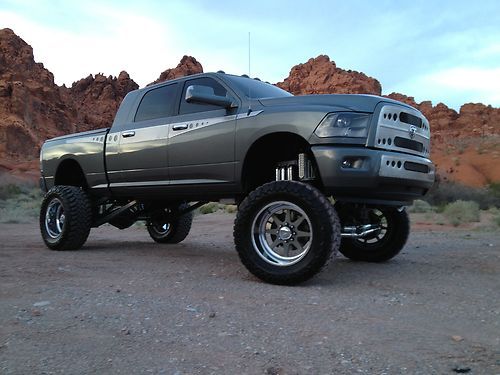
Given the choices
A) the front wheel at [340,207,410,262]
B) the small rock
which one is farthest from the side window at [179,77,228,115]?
the small rock

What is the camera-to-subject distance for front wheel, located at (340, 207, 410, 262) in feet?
21.0

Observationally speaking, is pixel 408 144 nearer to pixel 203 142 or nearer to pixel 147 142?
pixel 203 142

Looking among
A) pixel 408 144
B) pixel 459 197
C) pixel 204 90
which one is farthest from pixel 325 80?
pixel 408 144

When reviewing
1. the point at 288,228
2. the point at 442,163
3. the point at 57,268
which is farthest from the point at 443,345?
the point at 442,163

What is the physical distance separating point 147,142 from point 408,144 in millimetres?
3247

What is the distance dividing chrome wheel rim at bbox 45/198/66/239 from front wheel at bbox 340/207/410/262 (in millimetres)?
4251

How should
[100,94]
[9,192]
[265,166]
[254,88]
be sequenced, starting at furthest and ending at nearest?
[100,94] < [9,192] < [254,88] < [265,166]

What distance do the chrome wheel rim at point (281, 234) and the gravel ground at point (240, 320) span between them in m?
0.31

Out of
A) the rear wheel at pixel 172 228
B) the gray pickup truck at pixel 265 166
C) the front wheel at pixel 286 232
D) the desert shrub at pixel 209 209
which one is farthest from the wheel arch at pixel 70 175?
the desert shrub at pixel 209 209

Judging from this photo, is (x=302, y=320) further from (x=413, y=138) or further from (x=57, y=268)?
(x=57, y=268)

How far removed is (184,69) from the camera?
72312mm

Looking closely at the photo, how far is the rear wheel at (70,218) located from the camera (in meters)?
7.29

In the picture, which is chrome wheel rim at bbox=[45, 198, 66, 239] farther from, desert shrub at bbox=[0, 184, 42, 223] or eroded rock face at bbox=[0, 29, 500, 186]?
eroded rock face at bbox=[0, 29, 500, 186]

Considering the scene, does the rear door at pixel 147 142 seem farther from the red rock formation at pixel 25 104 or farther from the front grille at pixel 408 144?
the red rock formation at pixel 25 104
